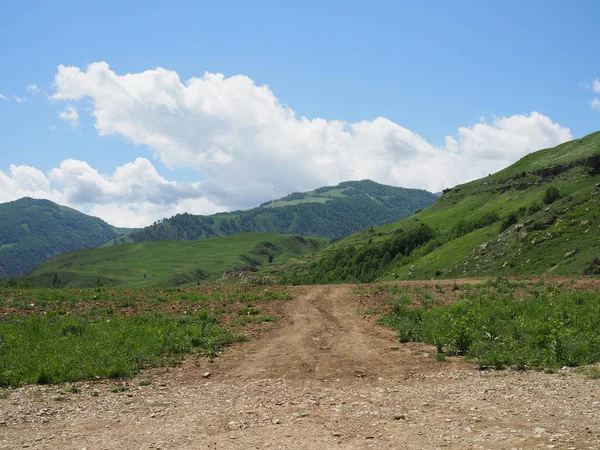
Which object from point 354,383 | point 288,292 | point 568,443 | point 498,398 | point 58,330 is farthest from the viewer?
point 288,292

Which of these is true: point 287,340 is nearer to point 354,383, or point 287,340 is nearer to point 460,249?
point 354,383

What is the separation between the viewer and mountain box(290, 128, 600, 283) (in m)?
51.2

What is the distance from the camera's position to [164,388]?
51.0 ft

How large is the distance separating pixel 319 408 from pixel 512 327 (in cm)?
1171

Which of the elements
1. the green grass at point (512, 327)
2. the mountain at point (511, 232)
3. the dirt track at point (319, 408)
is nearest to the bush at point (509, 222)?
the mountain at point (511, 232)

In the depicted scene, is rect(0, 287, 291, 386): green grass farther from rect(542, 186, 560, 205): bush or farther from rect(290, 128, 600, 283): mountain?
rect(542, 186, 560, 205): bush

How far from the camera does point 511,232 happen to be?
63.4 metres

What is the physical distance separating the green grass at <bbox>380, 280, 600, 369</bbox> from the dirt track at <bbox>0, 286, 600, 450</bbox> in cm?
153

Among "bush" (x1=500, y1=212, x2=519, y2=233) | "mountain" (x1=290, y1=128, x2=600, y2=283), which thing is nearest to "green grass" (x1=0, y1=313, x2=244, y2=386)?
"mountain" (x1=290, y1=128, x2=600, y2=283)

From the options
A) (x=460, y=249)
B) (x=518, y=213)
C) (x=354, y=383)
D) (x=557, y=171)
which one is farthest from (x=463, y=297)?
(x=557, y=171)

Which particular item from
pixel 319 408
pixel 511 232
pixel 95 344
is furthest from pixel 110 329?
pixel 511 232

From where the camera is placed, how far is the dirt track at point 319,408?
10.6 metres

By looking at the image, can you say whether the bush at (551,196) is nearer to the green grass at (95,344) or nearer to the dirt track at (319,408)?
the dirt track at (319,408)

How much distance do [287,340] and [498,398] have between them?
10824 millimetres
